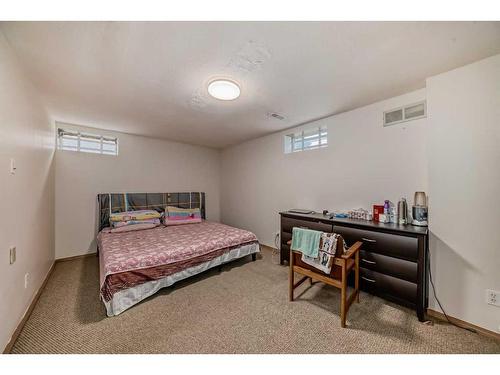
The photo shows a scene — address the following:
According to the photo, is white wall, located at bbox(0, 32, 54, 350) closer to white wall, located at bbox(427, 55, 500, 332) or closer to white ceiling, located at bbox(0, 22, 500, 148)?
white ceiling, located at bbox(0, 22, 500, 148)

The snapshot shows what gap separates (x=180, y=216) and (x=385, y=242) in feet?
11.4

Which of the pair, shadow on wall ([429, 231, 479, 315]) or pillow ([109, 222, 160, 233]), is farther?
pillow ([109, 222, 160, 233])

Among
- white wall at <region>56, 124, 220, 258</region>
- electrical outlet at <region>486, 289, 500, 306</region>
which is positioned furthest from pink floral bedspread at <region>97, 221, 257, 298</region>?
electrical outlet at <region>486, 289, 500, 306</region>

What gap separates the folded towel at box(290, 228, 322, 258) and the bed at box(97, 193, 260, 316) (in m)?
1.16

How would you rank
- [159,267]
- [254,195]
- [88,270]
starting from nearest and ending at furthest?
[159,267] → [88,270] → [254,195]

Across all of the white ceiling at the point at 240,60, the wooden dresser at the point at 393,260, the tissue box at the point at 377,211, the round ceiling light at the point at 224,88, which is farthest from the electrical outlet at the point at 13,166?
the tissue box at the point at 377,211

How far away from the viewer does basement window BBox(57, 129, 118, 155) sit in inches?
122

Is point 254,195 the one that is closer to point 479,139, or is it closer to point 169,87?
point 169,87

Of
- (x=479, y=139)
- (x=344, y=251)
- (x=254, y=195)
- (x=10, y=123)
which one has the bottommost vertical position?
(x=344, y=251)

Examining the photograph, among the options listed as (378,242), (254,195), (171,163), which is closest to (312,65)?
(378,242)

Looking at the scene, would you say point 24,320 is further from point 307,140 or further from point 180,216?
point 307,140

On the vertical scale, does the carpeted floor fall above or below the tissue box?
below
